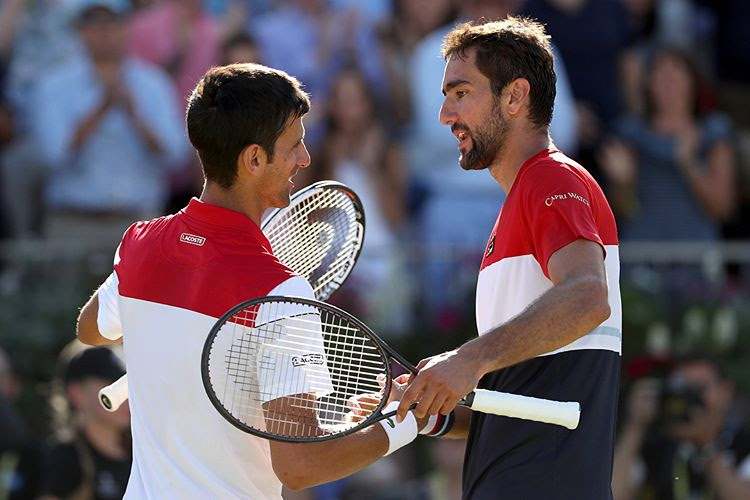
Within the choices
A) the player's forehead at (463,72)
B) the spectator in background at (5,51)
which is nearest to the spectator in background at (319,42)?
the spectator in background at (5,51)

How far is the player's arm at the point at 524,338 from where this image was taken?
Answer: 371cm

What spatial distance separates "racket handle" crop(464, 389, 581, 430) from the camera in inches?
151

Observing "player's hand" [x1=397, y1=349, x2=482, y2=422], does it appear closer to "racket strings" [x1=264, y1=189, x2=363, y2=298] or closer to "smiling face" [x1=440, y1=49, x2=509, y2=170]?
"smiling face" [x1=440, y1=49, x2=509, y2=170]

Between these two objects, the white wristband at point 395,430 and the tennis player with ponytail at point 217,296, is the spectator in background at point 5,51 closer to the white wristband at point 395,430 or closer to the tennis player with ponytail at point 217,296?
the tennis player with ponytail at point 217,296

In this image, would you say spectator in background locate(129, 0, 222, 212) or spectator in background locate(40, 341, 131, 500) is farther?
spectator in background locate(129, 0, 222, 212)

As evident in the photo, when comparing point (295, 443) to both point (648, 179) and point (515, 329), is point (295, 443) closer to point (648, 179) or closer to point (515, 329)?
point (515, 329)

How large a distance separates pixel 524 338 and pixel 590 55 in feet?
21.6

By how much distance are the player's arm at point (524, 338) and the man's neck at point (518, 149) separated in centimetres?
53

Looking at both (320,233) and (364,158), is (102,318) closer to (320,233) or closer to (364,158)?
(320,233)

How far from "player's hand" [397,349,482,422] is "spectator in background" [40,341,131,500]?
3.41 meters

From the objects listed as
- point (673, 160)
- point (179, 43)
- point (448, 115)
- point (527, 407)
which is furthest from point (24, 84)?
point (527, 407)

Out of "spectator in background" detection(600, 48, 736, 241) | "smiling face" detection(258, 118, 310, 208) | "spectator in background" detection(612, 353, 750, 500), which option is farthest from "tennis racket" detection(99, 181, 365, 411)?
"spectator in background" detection(600, 48, 736, 241)

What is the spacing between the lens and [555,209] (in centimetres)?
396

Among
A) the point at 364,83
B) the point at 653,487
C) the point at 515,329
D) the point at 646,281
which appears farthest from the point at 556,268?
the point at 364,83
